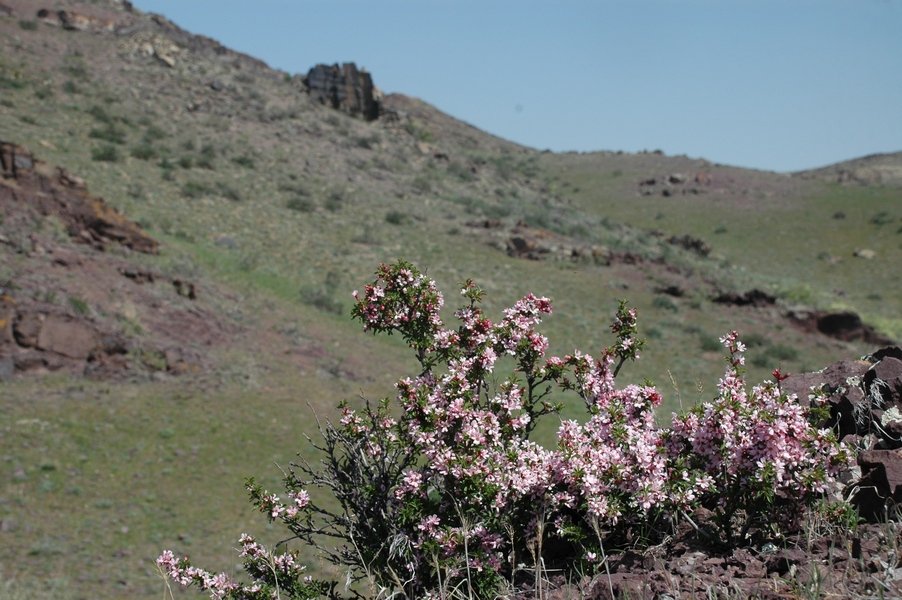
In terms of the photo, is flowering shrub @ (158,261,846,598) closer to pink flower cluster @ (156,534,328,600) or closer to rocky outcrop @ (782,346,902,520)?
pink flower cluster @ (156,534,328,600)

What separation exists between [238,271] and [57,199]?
14.8 ft

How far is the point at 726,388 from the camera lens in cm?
358

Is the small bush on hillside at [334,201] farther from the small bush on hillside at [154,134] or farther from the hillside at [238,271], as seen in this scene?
the small bush on hillside at [154,134]

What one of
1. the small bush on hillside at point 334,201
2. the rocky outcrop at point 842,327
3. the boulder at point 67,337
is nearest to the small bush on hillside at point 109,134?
the small bush on hillside at point 334,201

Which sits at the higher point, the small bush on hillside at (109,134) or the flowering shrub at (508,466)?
the small bush on hillside at (109,134)

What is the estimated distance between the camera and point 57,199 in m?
15.9

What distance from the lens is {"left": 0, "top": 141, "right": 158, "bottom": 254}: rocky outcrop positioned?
1549 centimetres

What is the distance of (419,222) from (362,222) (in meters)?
2.57

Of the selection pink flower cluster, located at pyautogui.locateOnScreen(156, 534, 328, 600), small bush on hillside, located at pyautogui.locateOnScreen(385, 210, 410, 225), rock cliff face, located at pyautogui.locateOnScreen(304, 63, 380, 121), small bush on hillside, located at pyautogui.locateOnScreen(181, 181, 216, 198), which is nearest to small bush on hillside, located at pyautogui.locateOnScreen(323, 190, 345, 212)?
small bush on hillside, located at pyautogui.locateOnScreen(385, 210, 410, 225)

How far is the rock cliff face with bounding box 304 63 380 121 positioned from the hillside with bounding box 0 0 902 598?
10.0 inches

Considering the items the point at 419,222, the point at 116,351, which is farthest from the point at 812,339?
the point at 116,351

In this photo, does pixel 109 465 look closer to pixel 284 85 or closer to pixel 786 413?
pixel 786 413

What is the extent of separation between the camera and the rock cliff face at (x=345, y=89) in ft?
135

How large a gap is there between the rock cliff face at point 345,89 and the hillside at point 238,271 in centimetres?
25
